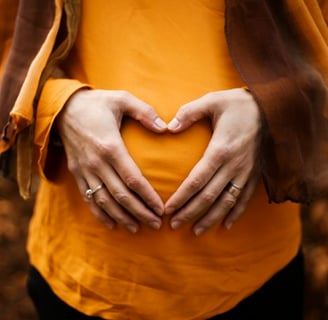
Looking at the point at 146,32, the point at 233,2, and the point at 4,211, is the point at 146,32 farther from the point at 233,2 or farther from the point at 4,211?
the point at 4,211

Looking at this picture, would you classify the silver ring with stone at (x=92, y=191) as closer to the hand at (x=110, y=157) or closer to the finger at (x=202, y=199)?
the hand at (x=110, y=157)

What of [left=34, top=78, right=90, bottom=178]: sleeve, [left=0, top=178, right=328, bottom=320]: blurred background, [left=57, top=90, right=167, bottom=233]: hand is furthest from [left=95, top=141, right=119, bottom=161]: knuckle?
[left=0, top=178, right=328, bottom=320]: blurred background

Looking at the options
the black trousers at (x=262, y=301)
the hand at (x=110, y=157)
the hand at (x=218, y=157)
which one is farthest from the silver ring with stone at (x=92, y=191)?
the black trousers at (x=262, y=301)

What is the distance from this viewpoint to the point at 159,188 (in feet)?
3.20

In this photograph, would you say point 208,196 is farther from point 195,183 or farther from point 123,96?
point 123,96

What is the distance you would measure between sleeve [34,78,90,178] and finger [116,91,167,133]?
8 cm

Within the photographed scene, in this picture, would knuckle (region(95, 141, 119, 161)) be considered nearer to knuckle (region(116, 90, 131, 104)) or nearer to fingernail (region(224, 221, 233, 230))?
knuckle (region(116, 90, 131, 104))

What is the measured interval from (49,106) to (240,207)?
33 cm

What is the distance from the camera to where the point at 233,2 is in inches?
40.6

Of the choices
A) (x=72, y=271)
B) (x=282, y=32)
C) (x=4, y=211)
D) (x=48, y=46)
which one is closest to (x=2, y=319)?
(x=4, y=211)

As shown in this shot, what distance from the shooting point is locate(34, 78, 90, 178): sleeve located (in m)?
1.02

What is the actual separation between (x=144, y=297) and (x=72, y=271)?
0.14 meters

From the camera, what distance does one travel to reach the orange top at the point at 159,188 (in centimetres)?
101

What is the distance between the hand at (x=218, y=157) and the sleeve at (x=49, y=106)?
0.56 ft
